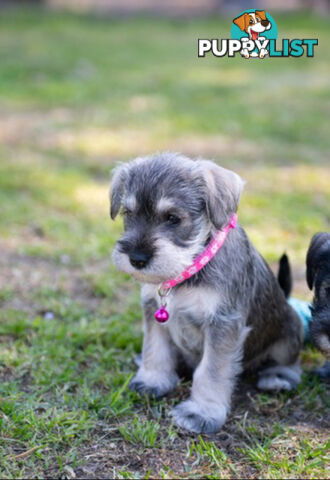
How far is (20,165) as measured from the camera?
8.14m

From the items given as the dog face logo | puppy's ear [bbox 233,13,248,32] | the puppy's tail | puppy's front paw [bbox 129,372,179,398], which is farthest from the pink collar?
puppy's ear [bbox 233,13,248,32]

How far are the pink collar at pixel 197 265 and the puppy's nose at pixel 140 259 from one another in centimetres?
27

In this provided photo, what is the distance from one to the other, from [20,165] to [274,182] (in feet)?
11.2

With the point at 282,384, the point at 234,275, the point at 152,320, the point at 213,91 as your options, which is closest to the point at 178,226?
the point at 234,275

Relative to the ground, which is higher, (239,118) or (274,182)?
(239,118)

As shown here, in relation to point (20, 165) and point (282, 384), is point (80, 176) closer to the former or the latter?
point (20, 165)

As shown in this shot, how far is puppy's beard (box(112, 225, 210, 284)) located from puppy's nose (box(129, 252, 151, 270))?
0.02 meters

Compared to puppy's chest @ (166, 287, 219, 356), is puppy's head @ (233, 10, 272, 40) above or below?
above

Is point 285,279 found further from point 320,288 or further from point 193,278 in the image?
point 193,278

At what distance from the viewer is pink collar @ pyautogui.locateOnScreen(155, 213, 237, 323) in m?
3.64

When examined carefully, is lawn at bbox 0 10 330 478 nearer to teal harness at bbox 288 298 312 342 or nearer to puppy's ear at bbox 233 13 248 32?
teal harness at bbox 288 298 312 342

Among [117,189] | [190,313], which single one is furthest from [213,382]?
[117,189]

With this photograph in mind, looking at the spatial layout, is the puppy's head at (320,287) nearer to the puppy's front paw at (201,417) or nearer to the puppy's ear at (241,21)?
the puppy's front paw at (201,417)

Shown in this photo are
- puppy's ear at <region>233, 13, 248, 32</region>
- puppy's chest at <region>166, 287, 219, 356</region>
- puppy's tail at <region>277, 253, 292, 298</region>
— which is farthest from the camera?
puppy's ear at <region>233, 13, 248, 32</region>
